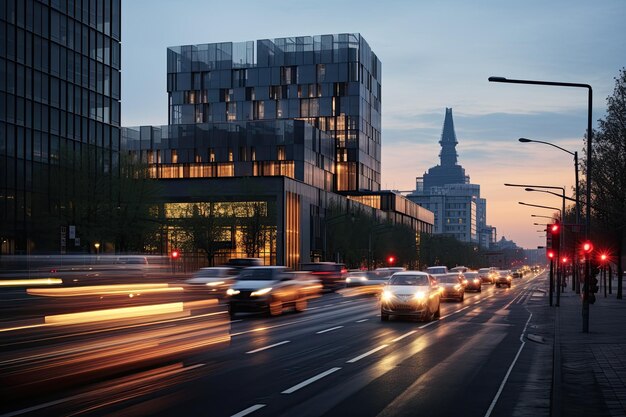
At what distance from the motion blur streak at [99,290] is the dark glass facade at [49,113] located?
51.8m

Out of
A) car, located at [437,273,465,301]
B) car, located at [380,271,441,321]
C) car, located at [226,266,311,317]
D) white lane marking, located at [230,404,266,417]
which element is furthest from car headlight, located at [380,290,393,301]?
white lane marking, located at [230,404,266,417]

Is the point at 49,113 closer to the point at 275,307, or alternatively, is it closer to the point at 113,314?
the point at 275,307

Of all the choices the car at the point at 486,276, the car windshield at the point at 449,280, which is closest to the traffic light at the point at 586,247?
the car windshield at the point at 449,280

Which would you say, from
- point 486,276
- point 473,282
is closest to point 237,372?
point 473,282

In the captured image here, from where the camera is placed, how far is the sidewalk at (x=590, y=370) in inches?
485

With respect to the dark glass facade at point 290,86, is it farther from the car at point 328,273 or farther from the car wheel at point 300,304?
the car wheel at point 300,304

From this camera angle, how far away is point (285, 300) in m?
32.4

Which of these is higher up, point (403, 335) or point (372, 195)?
point (372, 195)

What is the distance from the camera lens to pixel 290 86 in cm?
12875

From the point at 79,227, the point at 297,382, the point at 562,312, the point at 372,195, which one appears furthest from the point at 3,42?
the point at 372,195

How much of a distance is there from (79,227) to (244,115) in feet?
223

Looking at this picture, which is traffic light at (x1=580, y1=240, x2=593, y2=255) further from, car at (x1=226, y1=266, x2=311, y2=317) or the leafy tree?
the leafy tree

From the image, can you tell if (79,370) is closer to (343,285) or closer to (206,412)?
(206,412)

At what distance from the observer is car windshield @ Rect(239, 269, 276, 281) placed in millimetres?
31828
